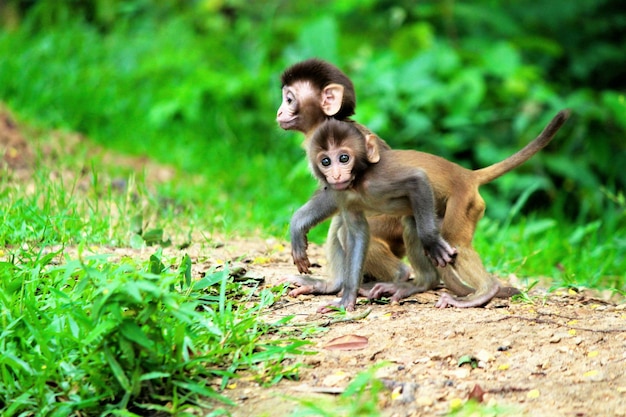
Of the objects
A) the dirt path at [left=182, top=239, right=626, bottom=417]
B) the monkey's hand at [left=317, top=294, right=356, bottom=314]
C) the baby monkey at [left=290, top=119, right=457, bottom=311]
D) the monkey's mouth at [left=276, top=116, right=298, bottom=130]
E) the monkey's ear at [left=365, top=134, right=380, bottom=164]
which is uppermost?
the monkey's mouth at [left=276, top=116, right=298, bottom=130]

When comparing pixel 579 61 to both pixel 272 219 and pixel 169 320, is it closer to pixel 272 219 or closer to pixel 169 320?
pixel 272 219

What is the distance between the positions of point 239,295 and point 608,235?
4566 mm

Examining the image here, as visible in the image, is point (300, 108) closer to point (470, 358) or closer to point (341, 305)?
point (341, 305)

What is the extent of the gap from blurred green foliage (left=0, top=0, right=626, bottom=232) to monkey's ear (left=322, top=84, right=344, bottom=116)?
2.22 m

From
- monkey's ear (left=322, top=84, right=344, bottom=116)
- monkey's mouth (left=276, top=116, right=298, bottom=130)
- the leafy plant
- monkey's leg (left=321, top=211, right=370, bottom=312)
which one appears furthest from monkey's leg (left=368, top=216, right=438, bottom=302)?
the leafy plant

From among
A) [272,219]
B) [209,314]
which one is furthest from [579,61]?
[209,314]

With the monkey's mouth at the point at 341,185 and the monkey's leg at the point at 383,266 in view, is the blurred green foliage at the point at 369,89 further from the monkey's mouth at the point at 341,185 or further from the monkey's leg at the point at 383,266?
the monkey's mouth at the point at 341,185

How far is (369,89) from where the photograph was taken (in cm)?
954

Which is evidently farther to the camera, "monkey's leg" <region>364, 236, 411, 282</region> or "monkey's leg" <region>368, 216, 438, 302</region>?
"monkey's leg" <region>364, 236, 411, 282</region>

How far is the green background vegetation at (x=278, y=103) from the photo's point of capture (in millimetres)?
6391

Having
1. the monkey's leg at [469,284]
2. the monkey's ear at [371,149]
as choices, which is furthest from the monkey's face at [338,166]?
the monkey's leg at [469,284]

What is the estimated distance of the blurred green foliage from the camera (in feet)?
30.6

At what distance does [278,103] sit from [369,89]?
4.43 ft

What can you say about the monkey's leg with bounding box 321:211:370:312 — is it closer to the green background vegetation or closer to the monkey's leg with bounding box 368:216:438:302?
the monkey's leg with bounding box 368:216:438:302
